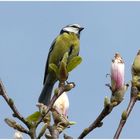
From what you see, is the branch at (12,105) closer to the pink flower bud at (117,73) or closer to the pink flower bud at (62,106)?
the pink flower bud at (62,106)

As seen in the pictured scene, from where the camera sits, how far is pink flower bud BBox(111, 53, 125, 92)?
6.87 ft

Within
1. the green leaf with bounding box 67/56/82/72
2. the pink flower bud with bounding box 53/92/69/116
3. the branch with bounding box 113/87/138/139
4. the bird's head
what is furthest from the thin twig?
the bird's head

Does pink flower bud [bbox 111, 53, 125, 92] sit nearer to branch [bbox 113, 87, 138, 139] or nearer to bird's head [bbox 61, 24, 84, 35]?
branch [bbox 113, 87, 138, 139]

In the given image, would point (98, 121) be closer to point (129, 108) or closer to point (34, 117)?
point (129, 108)

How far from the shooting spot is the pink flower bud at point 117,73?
6.87ft

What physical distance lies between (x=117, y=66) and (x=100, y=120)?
0.25 meters

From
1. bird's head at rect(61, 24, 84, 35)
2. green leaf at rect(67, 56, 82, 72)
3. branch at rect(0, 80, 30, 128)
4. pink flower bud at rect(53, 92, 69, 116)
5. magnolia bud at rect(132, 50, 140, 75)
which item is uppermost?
magnolia bud at rect(132, 50, 140, 75)

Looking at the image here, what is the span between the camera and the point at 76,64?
2.47 m

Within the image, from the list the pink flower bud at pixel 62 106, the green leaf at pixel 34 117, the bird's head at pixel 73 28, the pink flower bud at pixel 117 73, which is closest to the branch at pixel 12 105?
the green leaf at pixel 34 117

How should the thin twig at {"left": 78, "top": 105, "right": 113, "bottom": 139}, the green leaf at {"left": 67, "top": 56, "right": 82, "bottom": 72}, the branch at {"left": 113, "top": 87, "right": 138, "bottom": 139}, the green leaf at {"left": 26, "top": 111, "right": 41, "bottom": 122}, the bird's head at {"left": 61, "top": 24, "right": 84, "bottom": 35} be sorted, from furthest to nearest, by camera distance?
the bird's head at {"left": 61, "top": 24, "right": 84, "bottom": 35} → the green leaf at {"left": 67, "top": 56, "right": 82, "bottom": 72} → the green leaf at {"left": 26, "top": 111, "right": 41, "bottom": 122} → the thin twig at {"left": 78, "top": 105, "right": 113, "bottom": 139} → the branch at {"left": 113, "top": 87, "right": 138, "bottom": 139}

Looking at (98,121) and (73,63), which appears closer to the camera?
(98,121)

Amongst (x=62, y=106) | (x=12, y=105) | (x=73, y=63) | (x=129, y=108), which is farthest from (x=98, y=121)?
(x=73, y=63)

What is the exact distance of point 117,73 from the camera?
2092 millimetres

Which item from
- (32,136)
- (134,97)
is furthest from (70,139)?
(134,97)
